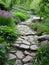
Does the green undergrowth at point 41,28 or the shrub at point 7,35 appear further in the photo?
the green undergrowth at point 41,28

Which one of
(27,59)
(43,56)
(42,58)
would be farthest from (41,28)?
(42,58)

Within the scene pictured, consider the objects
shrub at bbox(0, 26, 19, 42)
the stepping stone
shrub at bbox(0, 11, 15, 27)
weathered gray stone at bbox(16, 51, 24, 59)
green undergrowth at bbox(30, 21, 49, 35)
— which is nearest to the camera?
the stepping stone

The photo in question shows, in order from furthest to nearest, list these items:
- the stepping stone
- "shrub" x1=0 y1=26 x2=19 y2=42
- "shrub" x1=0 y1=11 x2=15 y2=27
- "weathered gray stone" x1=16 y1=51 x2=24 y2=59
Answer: "shrub" x1=0 y1=11 x2=15 y2=27, "shrub" x1=0 y1=26 x2=19 y2=42, "weathered gray stone" x1=16 y1=51 x2=24 y2=59, the stepping stone

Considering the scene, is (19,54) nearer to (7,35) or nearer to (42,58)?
(42,58)

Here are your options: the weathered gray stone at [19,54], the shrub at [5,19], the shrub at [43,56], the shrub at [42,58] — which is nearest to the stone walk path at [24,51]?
the weathered gray stone at [19,54]

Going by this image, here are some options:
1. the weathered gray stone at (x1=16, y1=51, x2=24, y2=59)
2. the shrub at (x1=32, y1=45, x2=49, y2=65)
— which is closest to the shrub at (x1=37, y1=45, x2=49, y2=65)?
the shrub at (x1=32, y1=45, x2=49, y2=65)

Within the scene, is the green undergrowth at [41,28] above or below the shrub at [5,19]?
below

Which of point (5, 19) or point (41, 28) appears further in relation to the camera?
point (41, 28)

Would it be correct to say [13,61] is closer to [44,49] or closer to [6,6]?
[44,49]

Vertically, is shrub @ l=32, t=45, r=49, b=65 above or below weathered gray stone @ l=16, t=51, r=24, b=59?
above

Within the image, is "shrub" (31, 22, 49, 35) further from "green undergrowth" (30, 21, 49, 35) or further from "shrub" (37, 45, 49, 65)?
"shrub" (37, 45, 49, 65)

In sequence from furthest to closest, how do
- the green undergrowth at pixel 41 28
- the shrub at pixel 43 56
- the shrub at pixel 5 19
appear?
the green undergrowth at pixel 41 28 < the shrub at pixel 5 19 < the shrub at pixel 43 56

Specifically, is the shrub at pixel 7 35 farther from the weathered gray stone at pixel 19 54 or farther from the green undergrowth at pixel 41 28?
the green undergrowth at pixel 41 28

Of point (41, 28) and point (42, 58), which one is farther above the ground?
point (42, 58)
